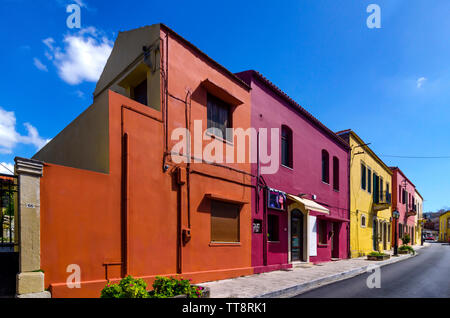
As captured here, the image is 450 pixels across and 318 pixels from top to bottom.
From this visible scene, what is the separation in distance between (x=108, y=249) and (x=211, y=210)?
3.49m

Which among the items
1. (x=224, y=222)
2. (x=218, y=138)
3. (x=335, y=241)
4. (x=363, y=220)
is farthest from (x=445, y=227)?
(x=218, y=138)

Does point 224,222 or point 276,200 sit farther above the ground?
point 276,200

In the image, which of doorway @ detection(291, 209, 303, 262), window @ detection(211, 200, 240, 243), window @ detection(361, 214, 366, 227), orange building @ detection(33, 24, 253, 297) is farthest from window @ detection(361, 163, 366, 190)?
window @ detection(211, 200, 240, 243)

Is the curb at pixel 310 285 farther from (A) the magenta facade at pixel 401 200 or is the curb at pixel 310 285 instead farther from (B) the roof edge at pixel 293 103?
(A) the magenta facade at pixel 401 200

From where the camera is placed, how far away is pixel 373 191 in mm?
25500

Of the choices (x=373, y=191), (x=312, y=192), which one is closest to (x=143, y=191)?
(x=312, y=192)

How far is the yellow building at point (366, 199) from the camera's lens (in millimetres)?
20469

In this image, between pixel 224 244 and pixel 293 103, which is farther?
pixel 293 103

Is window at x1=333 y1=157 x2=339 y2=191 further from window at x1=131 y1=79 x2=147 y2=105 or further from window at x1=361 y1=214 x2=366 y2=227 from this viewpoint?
window at x1=131 y1=79 x2=147 y2=105

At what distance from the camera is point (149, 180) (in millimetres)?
7500

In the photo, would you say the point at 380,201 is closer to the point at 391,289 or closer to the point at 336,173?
the point at 336,173

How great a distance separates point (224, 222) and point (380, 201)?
69.1 ft
